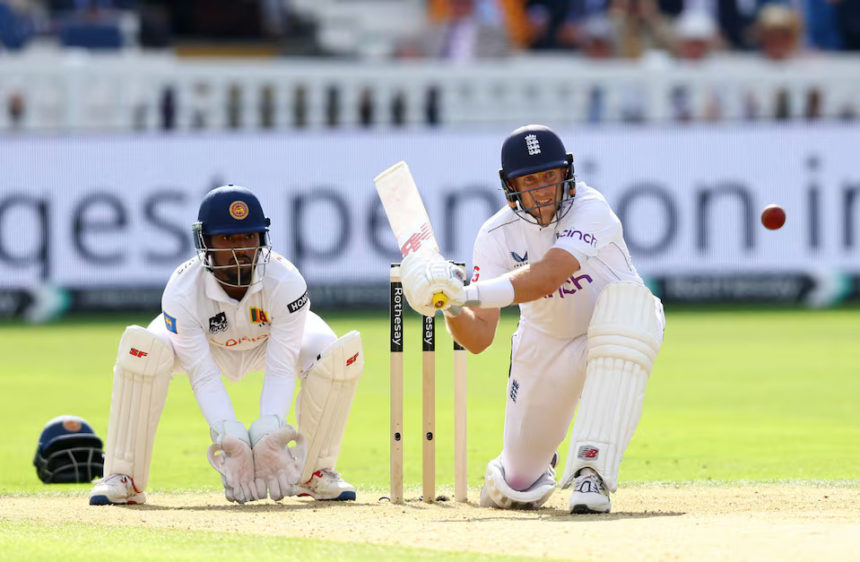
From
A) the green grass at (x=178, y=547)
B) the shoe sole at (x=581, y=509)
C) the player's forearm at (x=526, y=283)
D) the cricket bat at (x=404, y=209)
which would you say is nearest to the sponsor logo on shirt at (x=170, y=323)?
the cricket bat at (x=404, y=209)

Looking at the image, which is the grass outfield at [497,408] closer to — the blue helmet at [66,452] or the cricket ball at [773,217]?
the blue helmet at [66,452]

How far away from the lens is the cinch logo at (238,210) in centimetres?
635

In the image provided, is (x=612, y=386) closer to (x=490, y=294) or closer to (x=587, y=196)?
(x=490, y=294)

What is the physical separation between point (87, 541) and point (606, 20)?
14267 millimetres

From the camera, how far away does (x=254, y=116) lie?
1666cm

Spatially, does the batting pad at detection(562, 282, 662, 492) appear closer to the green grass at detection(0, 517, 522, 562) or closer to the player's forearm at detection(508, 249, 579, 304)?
the player's forearm at detection(508, 249, 579, 304)

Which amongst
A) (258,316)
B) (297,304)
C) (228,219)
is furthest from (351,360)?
(228,219)

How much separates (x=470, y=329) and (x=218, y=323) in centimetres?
114

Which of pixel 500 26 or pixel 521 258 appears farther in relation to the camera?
pixel 500 26

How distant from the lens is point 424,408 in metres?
6.42

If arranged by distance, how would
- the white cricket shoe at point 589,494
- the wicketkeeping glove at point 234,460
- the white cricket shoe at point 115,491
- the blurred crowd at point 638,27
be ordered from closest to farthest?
the white cricket shoe at point 589,494, the wicketkeeping glove at point 234,460, the white cricket shoe at point 115,491, the blurred crowd at point 638,27

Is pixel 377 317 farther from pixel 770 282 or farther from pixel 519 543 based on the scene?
pixel 519 543

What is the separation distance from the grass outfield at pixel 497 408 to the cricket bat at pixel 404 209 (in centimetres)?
152

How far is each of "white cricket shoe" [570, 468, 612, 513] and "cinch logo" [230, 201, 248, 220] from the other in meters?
1.78
